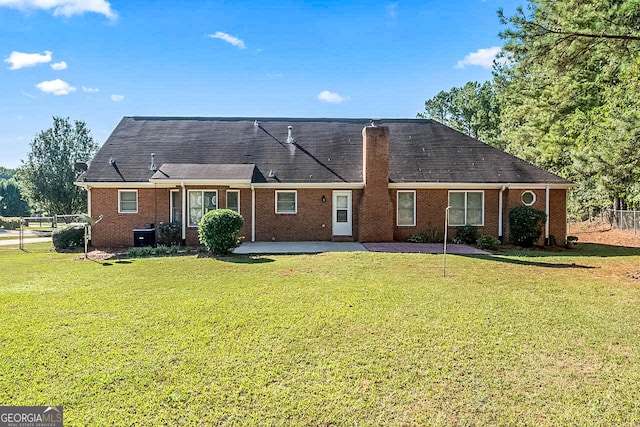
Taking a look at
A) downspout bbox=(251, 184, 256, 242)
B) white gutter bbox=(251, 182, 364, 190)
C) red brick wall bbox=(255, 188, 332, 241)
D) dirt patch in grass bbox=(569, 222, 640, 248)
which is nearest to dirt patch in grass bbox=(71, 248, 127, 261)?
downspout bbox=(251, 184, 256, 242)

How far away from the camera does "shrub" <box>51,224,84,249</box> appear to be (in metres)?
15.4

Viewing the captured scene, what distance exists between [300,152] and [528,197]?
34.8 feet

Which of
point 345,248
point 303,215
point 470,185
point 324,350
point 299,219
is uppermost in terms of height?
point 470,185

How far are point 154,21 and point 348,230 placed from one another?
11186 mm

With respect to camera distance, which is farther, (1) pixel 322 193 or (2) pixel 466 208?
(2) pixel 466 208

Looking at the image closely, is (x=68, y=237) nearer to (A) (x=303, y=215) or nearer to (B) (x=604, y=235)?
(A) (x=303, y=215)

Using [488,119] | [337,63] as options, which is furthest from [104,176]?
[488,119]

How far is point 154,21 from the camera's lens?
45.6 ft

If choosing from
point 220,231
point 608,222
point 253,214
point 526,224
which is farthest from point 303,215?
point 608,222

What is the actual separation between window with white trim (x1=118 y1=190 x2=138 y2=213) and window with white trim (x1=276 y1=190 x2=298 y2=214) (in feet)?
20.3

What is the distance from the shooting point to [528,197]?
16516 mm

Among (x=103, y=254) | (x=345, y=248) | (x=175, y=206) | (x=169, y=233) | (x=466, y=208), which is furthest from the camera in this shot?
(x=466, y=208)

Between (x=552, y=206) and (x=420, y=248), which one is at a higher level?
(x=552, y=206)

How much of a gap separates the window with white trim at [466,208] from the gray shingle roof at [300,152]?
0.73 m
